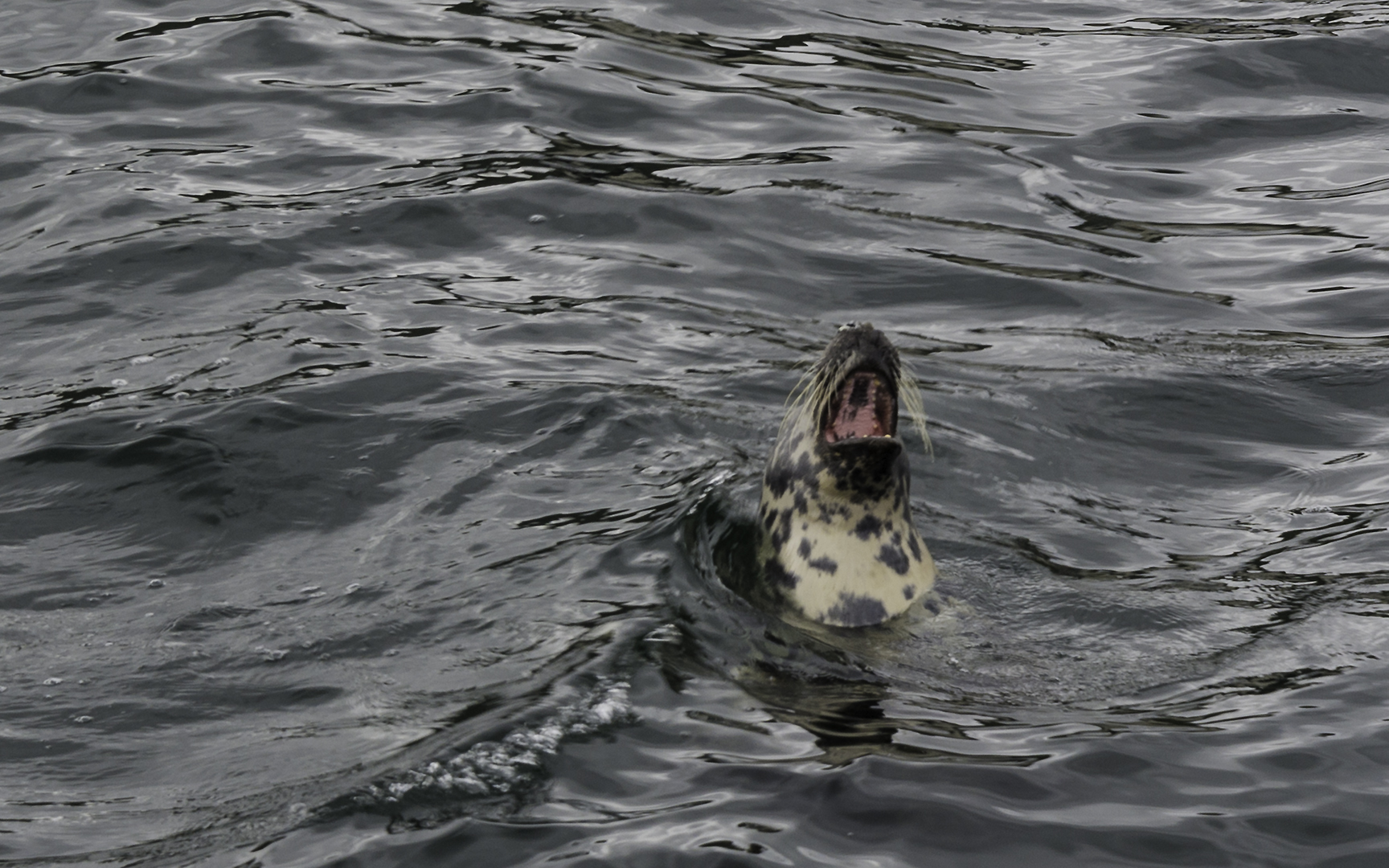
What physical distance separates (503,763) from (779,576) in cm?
185

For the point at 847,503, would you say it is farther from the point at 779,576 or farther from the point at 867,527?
the point at 779,576

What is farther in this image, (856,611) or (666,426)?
(666,426)

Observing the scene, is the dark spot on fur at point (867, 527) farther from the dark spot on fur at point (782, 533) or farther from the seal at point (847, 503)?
the dark spot on fur at point (782, 533)

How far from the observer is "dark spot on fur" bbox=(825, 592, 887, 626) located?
253 inches

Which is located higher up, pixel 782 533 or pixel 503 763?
pixel 782 533

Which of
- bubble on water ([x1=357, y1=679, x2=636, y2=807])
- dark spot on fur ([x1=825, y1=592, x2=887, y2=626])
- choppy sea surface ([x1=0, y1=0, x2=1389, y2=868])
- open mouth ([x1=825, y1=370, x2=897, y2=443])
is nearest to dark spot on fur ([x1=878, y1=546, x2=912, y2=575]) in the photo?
dark spot on fur ([x1=825, y1=592, x2=887, y2=626])

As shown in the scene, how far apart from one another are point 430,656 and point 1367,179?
8757 millimetres

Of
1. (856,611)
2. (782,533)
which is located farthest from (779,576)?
(856,611)

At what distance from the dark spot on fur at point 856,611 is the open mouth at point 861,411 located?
2.06 feet

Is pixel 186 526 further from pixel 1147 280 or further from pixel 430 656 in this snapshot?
pixel 1147 280

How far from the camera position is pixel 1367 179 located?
12023 millimetres

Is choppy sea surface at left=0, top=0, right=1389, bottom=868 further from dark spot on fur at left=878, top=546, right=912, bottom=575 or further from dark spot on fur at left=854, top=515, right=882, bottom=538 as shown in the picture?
dark spot on fur at left=854, top=515, right=882, bottom=538

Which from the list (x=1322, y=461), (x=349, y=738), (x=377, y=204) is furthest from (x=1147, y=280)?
(x=349, y=738)

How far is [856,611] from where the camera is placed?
254 inches
